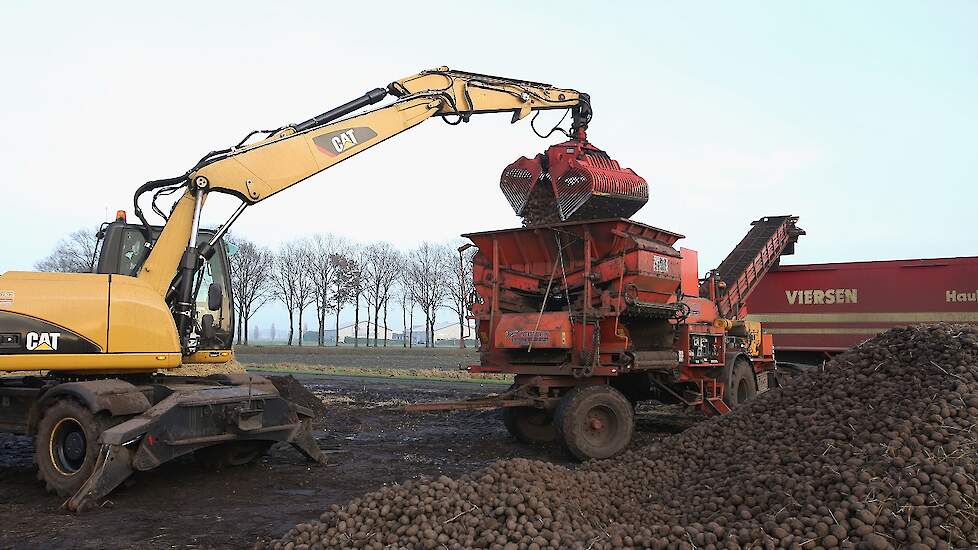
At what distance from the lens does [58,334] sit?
7047 mm

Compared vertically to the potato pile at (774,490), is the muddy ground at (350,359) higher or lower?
lower

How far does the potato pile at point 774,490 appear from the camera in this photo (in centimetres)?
442

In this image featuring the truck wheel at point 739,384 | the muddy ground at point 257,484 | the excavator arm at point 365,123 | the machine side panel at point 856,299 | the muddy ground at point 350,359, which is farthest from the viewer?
the muddy ground at point 350,359

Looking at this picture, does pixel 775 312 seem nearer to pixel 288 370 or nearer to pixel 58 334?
pixel 58 334

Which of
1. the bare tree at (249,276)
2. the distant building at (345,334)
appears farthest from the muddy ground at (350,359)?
the distant building at (345,334)

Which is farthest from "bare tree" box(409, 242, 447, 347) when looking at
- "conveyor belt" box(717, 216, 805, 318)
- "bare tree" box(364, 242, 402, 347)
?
"conveyor belt" box(717, 216, 805, 318)

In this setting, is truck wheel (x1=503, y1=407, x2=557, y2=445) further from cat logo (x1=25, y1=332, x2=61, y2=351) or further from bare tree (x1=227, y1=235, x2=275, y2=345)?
bare tree (x1=227, y1=235, x2=275, y2=345)

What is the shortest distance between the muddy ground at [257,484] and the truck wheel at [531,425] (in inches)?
8.2

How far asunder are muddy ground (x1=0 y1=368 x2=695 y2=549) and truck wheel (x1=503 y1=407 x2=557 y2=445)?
209 mm

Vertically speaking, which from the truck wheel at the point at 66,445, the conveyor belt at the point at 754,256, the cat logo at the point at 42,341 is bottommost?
the truck wheel at the point at 66,445

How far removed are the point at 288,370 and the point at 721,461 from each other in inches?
856

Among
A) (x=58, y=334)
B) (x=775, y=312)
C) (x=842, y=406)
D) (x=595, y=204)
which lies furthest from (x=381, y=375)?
(x=842, y=406)

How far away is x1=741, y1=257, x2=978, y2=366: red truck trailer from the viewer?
1413 centimetres

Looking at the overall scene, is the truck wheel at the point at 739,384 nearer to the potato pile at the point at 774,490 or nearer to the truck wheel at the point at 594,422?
the truck wheel at the point at 594,422
